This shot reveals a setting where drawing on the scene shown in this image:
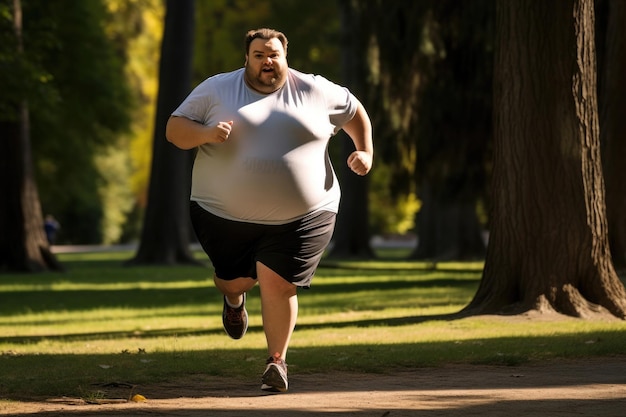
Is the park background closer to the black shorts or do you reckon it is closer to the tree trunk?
the tree trunk

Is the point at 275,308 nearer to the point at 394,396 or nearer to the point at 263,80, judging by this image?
the point at 394,396

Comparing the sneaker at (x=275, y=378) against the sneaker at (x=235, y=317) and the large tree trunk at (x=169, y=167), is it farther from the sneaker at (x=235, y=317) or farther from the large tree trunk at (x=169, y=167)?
the large tree trunk at (x=169, y=167)

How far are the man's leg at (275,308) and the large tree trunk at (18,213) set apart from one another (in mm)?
22550

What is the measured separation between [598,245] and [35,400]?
24.0ft

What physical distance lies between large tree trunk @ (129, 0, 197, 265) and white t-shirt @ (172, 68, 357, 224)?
26.0 meters

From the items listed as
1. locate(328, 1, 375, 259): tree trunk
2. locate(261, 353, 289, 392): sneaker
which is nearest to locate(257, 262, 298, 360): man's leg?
locate(261, 353, 289, 392): sneaker

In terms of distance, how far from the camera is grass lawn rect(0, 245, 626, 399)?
33.8 feet

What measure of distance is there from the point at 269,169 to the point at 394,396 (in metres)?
1.52

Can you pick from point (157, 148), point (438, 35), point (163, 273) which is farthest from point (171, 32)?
point (438, 35)

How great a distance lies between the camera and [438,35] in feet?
77.9

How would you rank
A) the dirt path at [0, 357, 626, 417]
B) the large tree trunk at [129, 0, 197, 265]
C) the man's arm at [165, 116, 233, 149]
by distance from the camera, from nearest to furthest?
the dirt path at [0, 357, 626, 417] < the man's arm at [165, 116, 233, 149] < the large tree trunk at [129, 0, 197, 265]

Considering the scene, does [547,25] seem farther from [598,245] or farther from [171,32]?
[171,32]

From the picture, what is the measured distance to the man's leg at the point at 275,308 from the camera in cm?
876

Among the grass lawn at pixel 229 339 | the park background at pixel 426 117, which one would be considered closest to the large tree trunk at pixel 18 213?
the park background at pixel 426 117
